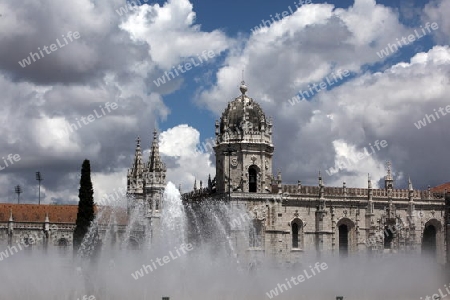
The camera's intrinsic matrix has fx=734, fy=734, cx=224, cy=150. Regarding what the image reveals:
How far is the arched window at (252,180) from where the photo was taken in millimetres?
61463

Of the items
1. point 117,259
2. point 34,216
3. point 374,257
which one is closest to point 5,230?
point 34,216

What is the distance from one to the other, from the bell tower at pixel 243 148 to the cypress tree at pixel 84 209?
1074 cm

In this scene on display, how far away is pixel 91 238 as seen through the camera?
2344 inches

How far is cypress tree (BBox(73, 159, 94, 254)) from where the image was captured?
5900cm

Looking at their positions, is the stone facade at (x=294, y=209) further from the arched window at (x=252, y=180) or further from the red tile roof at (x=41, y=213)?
the red tile roof at (x=41, y=213)

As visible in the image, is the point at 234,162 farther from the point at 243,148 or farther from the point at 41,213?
the point at 41,213

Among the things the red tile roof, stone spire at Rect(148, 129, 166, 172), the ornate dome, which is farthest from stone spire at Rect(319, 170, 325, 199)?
the red tile roof

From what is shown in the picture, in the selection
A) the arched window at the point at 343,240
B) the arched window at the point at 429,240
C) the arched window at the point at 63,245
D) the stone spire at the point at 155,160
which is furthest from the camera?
the arched window at the point at 63,245

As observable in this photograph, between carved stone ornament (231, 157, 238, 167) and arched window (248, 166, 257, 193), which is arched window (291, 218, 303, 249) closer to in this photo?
arched window (248, 166, 257, 193)

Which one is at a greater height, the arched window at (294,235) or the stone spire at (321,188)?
the stone spire at (321,188)

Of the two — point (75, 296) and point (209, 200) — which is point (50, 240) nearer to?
point (209, 200)

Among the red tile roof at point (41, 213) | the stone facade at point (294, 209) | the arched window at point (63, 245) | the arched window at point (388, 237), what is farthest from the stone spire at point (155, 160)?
the arched window at point (388, 237)

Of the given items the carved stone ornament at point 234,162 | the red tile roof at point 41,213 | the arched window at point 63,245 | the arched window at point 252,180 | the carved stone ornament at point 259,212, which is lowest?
the arched window at point 63,245

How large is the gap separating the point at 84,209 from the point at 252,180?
1404 cm
